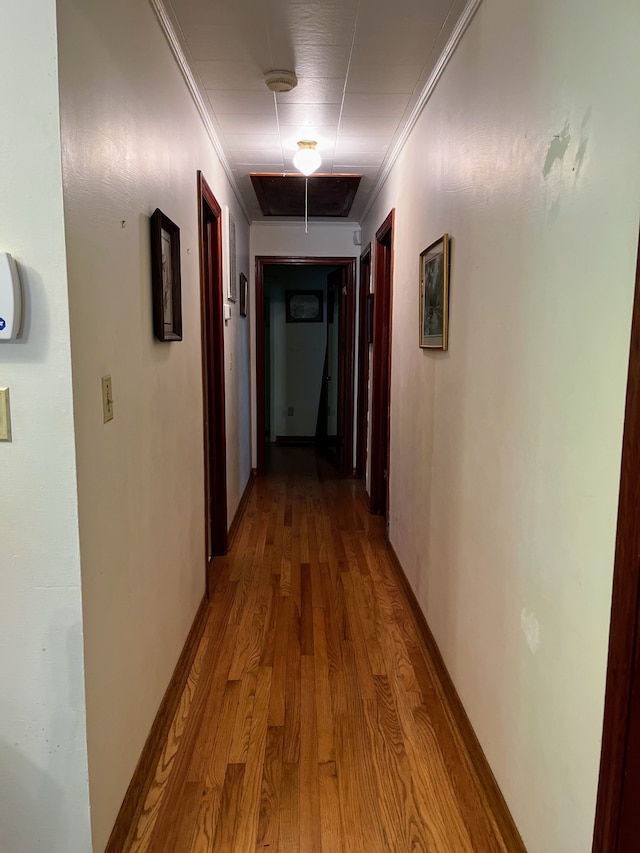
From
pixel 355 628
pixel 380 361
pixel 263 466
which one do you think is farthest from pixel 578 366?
pixel 263 466

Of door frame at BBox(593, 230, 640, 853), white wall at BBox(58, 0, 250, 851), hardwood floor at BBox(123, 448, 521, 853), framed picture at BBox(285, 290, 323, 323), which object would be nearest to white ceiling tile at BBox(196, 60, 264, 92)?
white wall at BBox(58, 0, 250, 851)

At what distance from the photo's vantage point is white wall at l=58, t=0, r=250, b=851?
1244mm

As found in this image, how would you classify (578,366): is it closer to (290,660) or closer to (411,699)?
(411,699)

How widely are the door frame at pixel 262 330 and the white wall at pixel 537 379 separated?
2.97 metres

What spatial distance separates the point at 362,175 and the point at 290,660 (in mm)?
2866

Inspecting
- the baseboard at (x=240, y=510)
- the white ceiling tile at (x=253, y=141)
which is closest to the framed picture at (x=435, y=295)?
the white ceiling tile at (x=253, y=141)

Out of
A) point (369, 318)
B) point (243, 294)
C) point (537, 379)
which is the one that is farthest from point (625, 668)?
point (243, 294)

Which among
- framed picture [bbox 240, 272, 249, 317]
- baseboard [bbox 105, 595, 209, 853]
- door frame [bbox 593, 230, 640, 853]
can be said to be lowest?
baseboard [bbox 105, 595, 209, 853]

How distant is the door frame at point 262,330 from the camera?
5172 millimetres

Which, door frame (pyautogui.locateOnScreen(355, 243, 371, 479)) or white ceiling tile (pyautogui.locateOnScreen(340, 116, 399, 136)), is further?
door frame (pyautogui.locateOnScreen(355, 243, 371, 479))

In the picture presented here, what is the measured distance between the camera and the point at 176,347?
215 cm

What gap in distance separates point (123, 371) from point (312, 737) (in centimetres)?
131

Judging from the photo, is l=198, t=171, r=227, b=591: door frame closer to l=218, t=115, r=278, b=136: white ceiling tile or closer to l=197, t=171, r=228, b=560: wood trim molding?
l=197, t=171, r=228, b=560: wood trim molding

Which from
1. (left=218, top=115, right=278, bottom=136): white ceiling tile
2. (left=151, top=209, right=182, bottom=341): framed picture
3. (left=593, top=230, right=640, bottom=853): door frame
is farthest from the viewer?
(left=218, top=115, right=278, bottom=136): white ceiling tile
